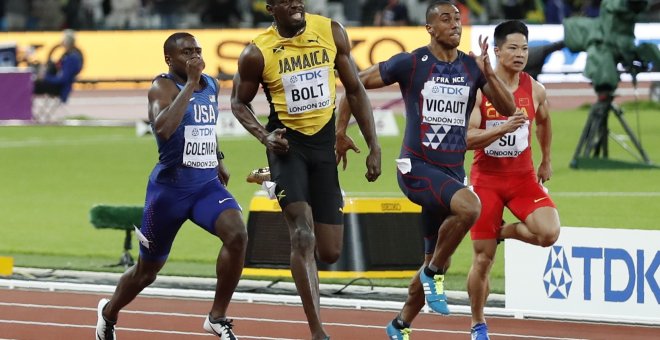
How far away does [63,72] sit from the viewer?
3009 centimetres

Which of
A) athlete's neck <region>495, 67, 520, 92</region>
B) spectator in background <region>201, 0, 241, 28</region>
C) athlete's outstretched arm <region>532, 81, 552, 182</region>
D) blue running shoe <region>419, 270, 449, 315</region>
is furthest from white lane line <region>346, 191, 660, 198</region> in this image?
spectator in background <region>201, 0, 241, 28</region>

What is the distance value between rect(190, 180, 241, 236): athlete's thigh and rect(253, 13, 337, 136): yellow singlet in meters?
0.60

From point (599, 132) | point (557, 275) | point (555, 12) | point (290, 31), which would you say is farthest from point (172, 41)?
Answer: point (555, 12)

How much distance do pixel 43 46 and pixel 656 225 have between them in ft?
65.8

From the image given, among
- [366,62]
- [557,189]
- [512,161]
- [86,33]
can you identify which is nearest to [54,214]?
[557,189]

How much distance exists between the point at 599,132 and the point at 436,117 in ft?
39.4

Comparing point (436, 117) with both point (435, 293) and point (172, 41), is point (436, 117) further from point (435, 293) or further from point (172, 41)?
point (172, 41)

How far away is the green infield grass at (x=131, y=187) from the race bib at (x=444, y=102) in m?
3.56

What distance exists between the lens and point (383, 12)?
33.2 meters

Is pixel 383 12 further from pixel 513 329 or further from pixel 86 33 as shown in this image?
pixel 513 329

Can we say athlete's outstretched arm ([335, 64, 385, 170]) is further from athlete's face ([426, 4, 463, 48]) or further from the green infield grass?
the green infield grass

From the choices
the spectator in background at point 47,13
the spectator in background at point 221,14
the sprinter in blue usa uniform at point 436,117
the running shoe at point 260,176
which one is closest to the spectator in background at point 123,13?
the spectator in background at point 47,13

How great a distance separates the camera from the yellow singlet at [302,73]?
370 inches

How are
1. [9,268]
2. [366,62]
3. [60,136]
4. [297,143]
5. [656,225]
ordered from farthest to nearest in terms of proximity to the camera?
[366,62] → [60,136] → [656,225] → [9,268] → [297,143]
